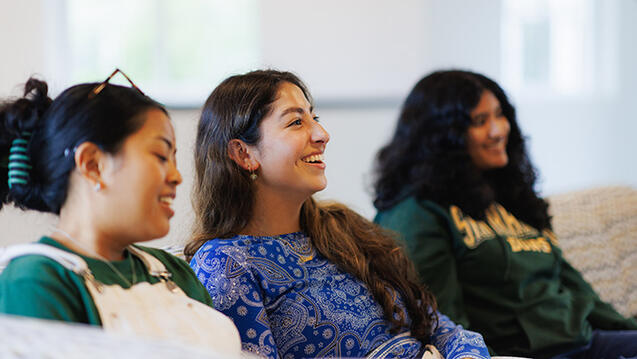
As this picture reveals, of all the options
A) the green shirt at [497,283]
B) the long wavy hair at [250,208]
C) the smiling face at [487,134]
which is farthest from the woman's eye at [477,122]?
the long wavy hair at [250,208]

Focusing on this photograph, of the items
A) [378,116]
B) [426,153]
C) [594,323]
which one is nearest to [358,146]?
[378,116]

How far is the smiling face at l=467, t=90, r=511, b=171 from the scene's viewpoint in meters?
2.29

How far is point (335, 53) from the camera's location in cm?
423

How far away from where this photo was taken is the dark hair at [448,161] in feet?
7.21

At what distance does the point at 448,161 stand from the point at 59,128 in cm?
143

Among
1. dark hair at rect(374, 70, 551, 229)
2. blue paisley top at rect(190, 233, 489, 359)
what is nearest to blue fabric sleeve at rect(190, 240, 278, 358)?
blue paisley top at rect(190, 233, 489, 359)

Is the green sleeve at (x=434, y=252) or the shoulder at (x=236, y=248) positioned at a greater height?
the shoulder at (x=236, y=248)

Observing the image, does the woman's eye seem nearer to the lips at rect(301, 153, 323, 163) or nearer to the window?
the lips at rect(301, 153, 323, 163)

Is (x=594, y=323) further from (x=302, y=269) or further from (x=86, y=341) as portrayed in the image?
(x=86, y=341)

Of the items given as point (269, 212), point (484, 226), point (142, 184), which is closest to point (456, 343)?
point (269, 212)

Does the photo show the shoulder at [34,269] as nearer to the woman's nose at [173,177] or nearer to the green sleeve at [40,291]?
the green sleeve at [40,291]

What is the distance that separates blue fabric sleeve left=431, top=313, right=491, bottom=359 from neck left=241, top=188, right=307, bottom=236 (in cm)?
46

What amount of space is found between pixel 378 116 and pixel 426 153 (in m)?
2.06

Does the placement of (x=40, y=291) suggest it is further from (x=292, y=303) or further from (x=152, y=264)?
(x=292, y=303)
